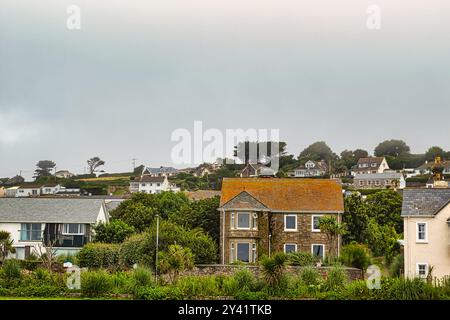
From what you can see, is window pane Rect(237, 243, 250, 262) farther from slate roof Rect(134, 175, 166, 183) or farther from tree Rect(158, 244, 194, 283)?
slate roof Rect(134, 175, 166, 183)

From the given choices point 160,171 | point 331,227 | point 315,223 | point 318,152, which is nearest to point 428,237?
point 331,227

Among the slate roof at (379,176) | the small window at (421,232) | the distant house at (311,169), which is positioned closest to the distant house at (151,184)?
the distant house at (311,169)

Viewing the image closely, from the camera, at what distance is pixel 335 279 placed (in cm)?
3173

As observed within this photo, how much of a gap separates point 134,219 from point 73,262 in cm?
1294

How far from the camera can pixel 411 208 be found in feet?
126

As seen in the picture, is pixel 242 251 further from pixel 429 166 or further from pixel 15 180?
pixel 15 180

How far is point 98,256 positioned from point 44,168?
111867 mm

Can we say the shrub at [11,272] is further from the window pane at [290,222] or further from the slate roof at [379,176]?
the slate roof at [379,176]

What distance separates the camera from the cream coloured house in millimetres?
37188

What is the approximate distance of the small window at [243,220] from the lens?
4525 cm

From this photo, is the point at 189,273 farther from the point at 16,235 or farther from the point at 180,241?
the point at 16,235

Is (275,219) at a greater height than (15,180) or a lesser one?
lesser

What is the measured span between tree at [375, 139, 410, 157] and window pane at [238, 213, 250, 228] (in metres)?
104
